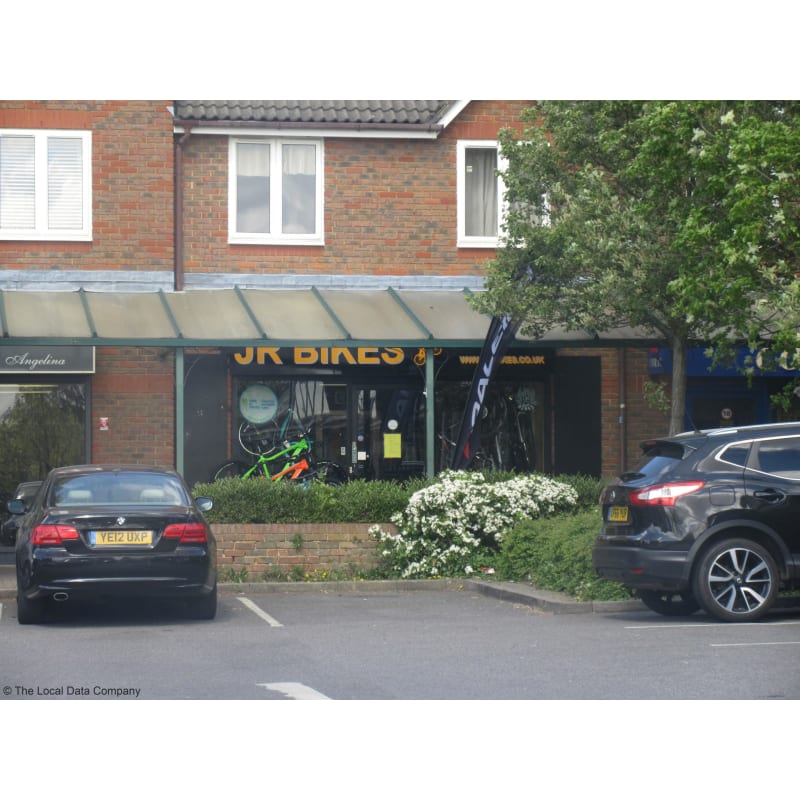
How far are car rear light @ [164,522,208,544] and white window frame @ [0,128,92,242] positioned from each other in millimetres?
8689

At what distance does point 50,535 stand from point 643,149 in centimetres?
741

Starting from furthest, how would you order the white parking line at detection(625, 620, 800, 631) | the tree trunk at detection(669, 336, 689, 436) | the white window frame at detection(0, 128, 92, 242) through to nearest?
the white window frame at detection(0, 128, 92, 242)
the tree trunk at detection(669, 336, 689, 436)
the white parking line at detection(625, 620, 800, 631)

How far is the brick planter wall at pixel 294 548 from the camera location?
1655cm

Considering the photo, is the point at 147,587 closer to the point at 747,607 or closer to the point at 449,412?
the point at 747,607

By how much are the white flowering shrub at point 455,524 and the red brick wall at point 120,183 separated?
608 centimetres

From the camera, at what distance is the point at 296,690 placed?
29.1 feet

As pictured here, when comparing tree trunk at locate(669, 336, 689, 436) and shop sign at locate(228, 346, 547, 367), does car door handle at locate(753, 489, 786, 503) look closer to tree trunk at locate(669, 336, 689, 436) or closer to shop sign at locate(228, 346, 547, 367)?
tree trunk at locate(669, 336, 689, 436)

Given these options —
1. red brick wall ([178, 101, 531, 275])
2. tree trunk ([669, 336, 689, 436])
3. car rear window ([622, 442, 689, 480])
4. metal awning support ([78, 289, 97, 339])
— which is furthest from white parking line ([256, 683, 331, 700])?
red brick wall ([178, 101, 531, 275])

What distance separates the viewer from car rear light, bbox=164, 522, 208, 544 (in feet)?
41.2

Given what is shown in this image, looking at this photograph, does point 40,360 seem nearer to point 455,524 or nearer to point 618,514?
point 455,524

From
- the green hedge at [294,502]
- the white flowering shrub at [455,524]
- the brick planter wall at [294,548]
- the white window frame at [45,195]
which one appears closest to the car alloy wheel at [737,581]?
the white flowering shrub at [455,524]

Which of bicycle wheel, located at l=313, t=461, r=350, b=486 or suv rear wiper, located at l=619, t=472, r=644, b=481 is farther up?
suv rear wiper, located at l=619, t=472, r=644, b=481

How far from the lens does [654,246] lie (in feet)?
53.0

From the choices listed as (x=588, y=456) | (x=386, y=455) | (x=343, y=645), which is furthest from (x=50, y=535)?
(x=588, y=456)
